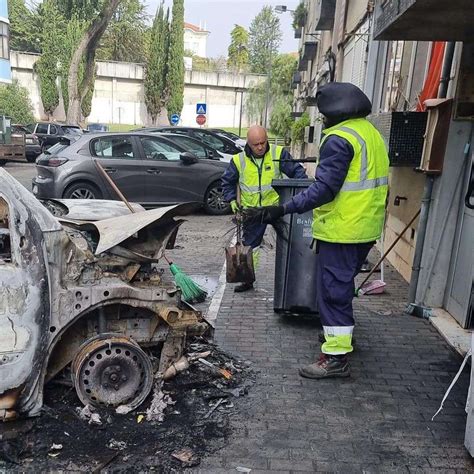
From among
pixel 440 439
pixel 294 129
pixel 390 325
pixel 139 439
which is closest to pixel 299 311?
pixel 390 325

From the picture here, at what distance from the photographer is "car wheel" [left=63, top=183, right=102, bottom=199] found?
980 centimetres

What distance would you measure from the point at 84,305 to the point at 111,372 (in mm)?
465

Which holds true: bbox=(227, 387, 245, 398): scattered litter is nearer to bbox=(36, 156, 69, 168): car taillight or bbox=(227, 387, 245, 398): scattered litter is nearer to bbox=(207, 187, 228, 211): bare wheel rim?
bbox=(36, 156, 69, 168): car taillight

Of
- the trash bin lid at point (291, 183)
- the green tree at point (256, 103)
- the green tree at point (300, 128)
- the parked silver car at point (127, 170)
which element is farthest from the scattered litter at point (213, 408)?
the green tree at point (256, 103)

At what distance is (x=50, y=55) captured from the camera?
39750 millimetres

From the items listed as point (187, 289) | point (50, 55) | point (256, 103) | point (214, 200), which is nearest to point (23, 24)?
point (50, 55)

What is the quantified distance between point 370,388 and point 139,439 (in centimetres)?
Answer: 173

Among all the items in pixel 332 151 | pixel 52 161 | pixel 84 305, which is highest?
pixel 332 151

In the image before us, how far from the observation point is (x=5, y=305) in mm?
2912

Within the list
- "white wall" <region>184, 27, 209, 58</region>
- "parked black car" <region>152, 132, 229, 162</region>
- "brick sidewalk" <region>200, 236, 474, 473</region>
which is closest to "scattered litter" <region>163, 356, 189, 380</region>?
"brick sidewalk" <region>200, 236, 474, 473</region>

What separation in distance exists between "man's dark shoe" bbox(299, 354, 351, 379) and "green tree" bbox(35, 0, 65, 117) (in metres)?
40.5

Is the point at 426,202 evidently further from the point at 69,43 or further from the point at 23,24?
the point at 23,24

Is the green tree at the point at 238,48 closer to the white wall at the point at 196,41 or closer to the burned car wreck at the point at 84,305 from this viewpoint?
the white wall at the point at 196,41

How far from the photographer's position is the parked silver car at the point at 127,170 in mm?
9781
